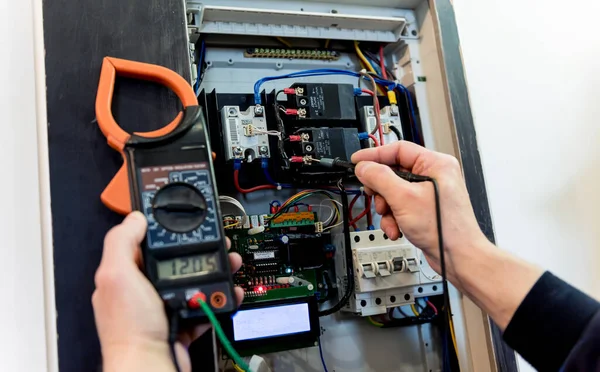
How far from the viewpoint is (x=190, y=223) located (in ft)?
2.10

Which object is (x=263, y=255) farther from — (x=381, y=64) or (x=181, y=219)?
(x=381, y=64)

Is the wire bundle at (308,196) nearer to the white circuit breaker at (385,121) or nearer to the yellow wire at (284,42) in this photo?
the white circuit breaker at (385,121)

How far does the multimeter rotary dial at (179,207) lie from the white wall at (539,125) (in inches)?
36.5

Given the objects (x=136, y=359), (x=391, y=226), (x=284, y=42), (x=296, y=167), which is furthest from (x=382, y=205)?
(x=284, y=42)

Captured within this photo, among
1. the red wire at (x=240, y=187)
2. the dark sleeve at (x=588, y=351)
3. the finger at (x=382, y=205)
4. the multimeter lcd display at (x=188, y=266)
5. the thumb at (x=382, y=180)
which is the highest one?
the red wire at (x=240, y=187)

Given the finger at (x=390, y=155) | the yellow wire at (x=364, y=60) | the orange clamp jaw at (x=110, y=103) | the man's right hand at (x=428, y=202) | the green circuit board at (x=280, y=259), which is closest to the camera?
the orange clamp jaw at (x=110, y=103)

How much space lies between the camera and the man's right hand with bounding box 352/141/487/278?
0.78 m

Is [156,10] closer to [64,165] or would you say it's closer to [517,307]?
[64,165]

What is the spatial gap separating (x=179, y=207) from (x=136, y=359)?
0.20 metres

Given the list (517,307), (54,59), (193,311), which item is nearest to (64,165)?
(54,59)

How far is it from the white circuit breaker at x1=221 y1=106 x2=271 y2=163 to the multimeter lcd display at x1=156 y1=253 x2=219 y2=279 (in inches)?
18.3

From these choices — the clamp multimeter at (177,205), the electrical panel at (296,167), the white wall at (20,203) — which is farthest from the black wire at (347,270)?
the white wall at (20,203)

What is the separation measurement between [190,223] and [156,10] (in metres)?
0.44

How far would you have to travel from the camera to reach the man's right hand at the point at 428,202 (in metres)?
0.78
